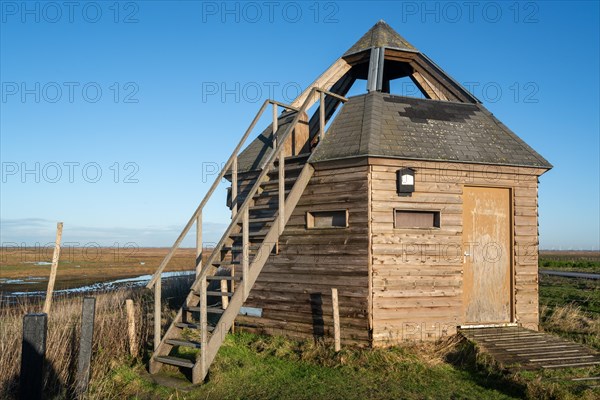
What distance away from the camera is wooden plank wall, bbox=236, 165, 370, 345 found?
10609 millimetres

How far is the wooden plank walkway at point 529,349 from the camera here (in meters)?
9.23

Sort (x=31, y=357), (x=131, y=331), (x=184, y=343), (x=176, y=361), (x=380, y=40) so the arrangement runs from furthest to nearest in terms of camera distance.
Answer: (x=380, y=40) → (x=131, y=331) → (x=184, y=343) → (x=176, y=361) → (x=31, y=357)

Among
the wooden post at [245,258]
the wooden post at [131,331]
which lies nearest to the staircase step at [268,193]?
the wooden post at [245,258]

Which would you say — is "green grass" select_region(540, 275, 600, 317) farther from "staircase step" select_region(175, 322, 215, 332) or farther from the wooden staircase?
"staircase step" select_region(175, 322, 215, 332)

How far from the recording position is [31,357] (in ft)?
18.5

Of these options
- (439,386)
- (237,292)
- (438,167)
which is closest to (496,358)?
(439,386)

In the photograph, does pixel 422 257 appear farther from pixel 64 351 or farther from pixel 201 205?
pixel 64 351

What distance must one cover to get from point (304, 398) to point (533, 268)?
6.37 m

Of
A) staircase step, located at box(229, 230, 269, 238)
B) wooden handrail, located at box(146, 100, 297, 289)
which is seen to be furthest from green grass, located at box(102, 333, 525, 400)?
staircase step, located at box(229, 230, 269, 238)

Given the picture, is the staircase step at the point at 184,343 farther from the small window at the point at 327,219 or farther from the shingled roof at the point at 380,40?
the shingled roof at the point at 380,40

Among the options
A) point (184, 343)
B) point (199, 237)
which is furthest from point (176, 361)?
point (199, 237)

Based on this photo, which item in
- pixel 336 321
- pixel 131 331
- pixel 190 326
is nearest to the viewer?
pixel 190 326

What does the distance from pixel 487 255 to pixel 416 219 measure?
6.06 feet

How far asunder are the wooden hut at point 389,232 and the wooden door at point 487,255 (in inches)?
1.0
